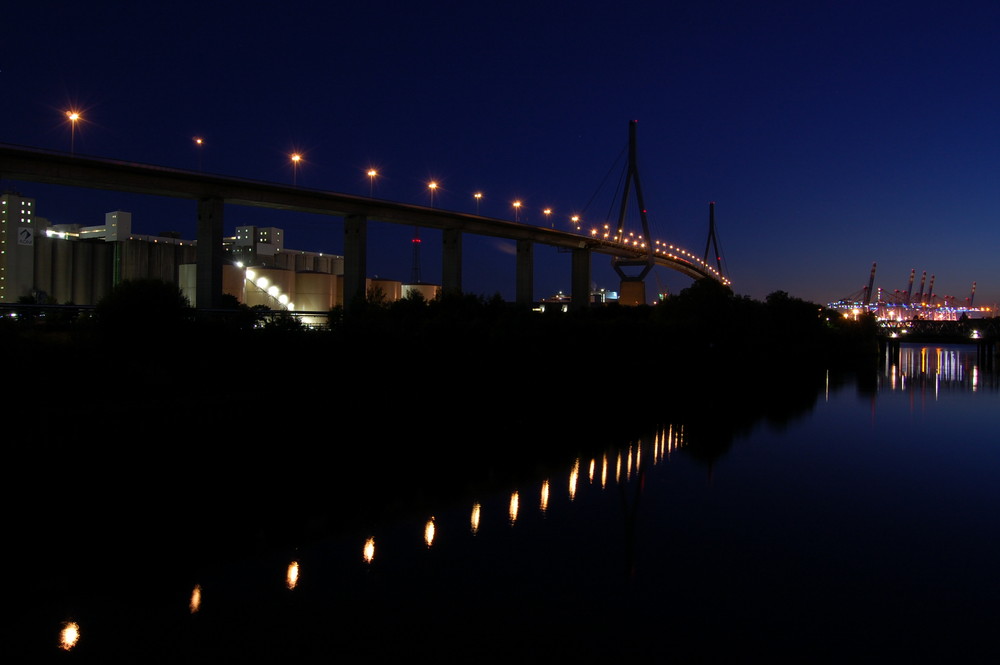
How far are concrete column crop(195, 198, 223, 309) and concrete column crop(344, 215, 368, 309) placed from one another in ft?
20.2

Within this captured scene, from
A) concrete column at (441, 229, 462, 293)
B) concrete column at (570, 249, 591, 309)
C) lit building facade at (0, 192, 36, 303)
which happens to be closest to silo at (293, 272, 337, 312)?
concrete column at (441, 229, 462, 293)

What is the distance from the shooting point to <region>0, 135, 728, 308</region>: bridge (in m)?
23.3

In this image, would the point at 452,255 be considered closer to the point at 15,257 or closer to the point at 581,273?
the point at 581,273

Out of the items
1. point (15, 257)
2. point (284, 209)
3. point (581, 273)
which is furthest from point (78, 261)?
point (581, 273)

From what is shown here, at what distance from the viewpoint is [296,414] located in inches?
626

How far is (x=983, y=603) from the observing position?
770 centimetres

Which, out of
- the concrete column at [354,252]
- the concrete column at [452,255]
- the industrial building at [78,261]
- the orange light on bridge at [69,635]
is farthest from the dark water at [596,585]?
the industrial building at [78,261]

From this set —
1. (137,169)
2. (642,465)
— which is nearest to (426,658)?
(642,465)

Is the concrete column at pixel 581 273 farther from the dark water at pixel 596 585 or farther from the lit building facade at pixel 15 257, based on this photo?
the lit building facade at pixel 15 257

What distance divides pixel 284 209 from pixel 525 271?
15941mm

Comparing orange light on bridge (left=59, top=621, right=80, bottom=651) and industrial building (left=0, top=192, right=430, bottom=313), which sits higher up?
industrial building (left=0, top=192, right=430, bottom=313)

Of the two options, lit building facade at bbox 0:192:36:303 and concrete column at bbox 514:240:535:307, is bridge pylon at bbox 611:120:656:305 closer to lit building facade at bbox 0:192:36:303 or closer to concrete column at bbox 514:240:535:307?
concrete column at bbox 514:240:535:307

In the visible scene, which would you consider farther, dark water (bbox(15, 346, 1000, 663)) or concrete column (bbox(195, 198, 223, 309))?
concrete column (bbox(195, 198, 223, 309))

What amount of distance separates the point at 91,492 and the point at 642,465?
379 inches
